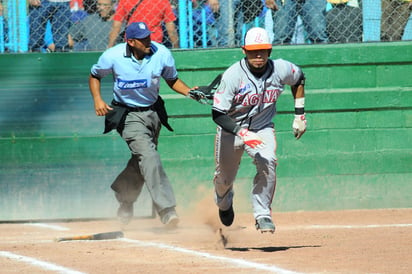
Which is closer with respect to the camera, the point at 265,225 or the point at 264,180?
the point at 265,225

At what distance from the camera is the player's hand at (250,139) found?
7.48 metres

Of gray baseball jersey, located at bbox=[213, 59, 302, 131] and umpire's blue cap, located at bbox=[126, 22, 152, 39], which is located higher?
umpire's blue cap, located at bbox=[126, 22, 152, 39]

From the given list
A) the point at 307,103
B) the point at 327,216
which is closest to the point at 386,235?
the point at 327,216

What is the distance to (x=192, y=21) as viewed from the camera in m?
11.2

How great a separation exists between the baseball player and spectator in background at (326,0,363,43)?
3.23m

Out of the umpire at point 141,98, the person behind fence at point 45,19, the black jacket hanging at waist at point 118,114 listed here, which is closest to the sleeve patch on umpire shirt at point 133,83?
the umpire at point 141,98

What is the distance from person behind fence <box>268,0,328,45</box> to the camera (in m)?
11.0

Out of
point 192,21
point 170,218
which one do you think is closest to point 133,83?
point 170,218

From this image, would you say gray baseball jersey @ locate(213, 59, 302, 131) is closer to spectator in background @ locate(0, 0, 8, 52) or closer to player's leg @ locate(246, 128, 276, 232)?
player's leg @ locate(246, 128, 276, 232)

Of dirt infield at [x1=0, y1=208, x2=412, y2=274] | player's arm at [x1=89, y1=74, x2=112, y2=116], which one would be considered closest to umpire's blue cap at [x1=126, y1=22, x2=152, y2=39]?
player's arm at [x1=89, y1=74, x2=112, y2=116]

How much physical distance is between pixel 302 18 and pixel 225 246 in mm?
4090

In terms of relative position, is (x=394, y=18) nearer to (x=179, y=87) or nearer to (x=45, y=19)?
(x=179, y=87)

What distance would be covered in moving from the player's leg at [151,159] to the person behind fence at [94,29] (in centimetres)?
216

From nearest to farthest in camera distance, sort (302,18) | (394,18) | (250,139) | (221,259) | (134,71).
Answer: (221,259) < (250,139) < (134,71) < (302,18) < (394,18)
